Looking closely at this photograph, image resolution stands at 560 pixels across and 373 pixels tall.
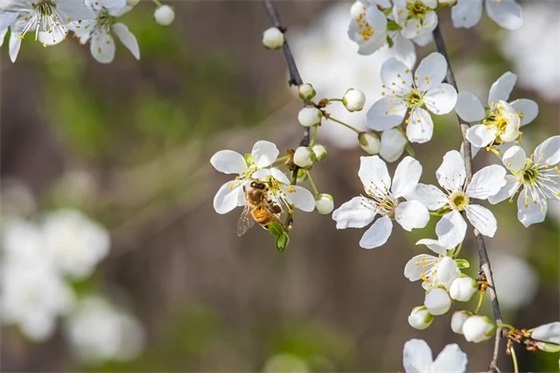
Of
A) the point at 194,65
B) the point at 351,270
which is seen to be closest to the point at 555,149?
the point at 194,65

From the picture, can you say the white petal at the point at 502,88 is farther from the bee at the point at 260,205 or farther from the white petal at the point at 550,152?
the bee at the point at 260,205

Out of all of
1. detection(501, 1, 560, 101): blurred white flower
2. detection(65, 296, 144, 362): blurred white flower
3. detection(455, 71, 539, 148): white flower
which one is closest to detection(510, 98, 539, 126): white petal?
detection(455, 71, 539, 148): white flower

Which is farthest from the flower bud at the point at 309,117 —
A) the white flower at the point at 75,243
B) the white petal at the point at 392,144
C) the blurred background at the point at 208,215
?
the white flower at the point at 75,243

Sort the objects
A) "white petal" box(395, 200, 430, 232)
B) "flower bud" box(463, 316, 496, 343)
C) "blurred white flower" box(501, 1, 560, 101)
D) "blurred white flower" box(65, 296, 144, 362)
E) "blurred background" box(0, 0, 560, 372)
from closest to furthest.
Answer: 1. "flower bud" box(463, 316, 496, 343)
2. "white petal" box(395, 200, 430, 232)
3. "blurred white flower" box(501, 1, 560, 101)
4. "blurred background" box(0, 0, 560, 372)
5. "blurred white flower" box(65, 296, 144, 362)

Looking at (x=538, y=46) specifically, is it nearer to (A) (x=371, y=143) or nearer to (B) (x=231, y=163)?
(A) (x=371, y=143)

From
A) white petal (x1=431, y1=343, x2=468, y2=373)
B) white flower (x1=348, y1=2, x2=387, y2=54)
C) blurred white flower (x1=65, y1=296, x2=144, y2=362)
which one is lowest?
white petal (x1=431, y1=343, x2=468, y2=373)

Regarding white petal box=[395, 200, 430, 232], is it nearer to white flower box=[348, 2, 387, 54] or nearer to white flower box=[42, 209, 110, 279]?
white flower box=[348, 2, 387, 54]
